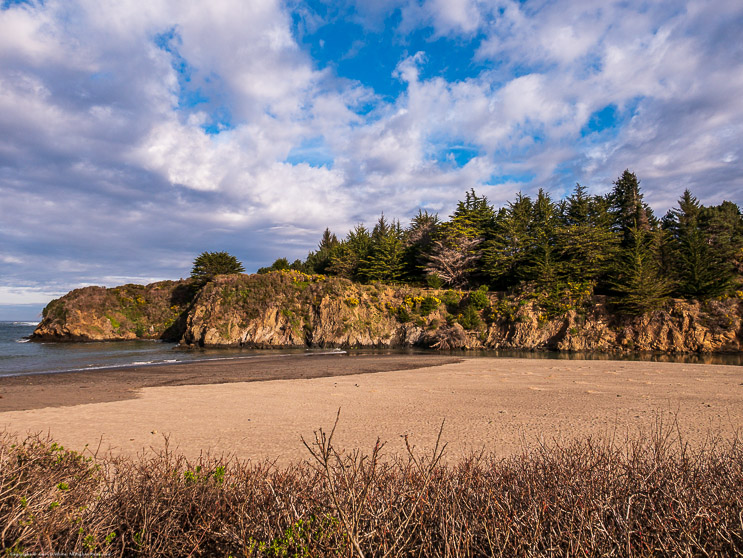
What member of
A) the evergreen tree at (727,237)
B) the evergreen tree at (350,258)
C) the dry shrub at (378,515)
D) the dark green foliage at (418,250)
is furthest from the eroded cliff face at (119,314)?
the evergreen tree at (727,237)

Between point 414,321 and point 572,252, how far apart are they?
1720 centimetres

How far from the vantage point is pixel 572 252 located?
128 ft

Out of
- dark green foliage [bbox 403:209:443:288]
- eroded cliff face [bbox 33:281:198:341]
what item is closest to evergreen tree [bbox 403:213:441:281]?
dark green foliage [bbox 403:209:443:288]

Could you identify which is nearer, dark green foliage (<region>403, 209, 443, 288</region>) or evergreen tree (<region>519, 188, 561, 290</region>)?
evergreen tree (<region>519, 188, 561, 290</region>)

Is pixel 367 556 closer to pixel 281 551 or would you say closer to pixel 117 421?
pixel 281 551

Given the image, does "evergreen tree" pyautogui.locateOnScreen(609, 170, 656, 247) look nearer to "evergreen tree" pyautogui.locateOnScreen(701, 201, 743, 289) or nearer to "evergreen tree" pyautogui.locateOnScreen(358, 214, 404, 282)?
"evergreen tree" pyautogui.locateOnScreen(701, 201, 743, 289)

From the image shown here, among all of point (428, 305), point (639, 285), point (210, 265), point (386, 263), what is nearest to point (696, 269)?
point (639, 285)

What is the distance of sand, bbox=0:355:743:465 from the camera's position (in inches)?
293

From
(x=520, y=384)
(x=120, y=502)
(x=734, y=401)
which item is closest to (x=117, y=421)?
(x=120, y=502)

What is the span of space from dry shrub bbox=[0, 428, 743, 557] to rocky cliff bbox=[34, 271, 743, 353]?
3313cm

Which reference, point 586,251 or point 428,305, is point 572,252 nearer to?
point 586,251

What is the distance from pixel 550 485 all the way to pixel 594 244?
40.3m

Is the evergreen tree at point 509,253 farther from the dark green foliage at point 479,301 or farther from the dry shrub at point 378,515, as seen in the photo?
the dry shrub at point 378,515

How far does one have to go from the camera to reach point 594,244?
37.9 metres
